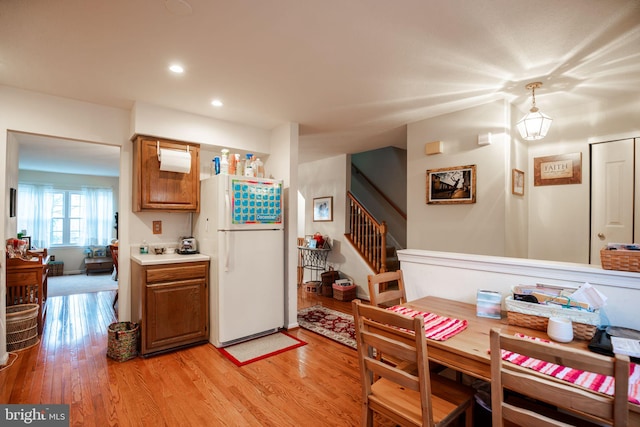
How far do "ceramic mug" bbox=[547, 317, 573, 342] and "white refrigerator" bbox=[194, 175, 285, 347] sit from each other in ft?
8.53

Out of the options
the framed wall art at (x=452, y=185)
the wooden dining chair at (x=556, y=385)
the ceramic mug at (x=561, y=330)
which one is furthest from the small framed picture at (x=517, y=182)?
the wooden dining chair at (x=556, y=385)

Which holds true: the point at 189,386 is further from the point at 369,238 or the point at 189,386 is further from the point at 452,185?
the point at 369,238

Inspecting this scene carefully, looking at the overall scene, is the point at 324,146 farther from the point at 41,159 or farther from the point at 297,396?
the point at 41,159

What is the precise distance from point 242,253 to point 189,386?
1.26 m

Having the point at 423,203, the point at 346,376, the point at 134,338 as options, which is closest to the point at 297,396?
the point at 346,376

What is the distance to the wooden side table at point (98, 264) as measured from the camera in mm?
7340

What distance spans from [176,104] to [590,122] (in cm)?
439

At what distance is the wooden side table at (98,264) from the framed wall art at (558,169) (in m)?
8.98

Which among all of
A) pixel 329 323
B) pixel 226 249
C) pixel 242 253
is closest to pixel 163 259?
pixel 226 249

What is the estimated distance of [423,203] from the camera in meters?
3.68

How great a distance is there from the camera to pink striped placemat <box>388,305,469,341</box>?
59.5 inches

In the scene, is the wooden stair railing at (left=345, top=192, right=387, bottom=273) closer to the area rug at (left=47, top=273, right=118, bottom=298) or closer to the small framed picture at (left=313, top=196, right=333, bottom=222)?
the small framed picture at (left=313, top=196, right=333, bottom=222)

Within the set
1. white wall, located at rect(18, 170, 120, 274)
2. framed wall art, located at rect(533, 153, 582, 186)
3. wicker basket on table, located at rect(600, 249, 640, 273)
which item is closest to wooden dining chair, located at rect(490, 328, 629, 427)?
wicker basket on table, located at rect(600, 249, 640, 273)

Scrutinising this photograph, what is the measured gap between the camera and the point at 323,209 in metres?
6.03
